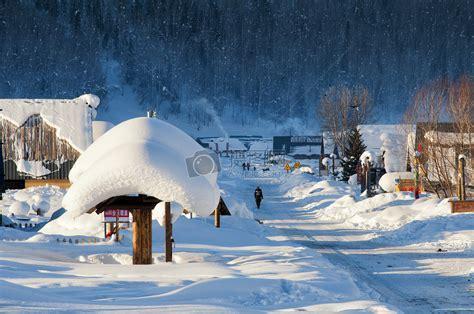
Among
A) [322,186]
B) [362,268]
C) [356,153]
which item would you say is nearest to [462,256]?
[362,268]

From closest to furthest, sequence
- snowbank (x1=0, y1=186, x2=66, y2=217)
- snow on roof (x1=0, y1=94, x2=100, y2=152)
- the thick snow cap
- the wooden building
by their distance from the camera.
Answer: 1. the thick snow cap
2. snowbank (x1=0, y1=186, x2=66, y2=217)
3. the wooden building
4. snow on roof (x1=0, y1=94, x2=100, y2=152)

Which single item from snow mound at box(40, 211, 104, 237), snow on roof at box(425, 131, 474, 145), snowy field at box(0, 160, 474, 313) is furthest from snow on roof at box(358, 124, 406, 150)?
snow mound at box(40, 211, 104, 237)

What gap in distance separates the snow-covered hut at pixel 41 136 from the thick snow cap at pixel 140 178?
27.1 meters

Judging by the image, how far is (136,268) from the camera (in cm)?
1440

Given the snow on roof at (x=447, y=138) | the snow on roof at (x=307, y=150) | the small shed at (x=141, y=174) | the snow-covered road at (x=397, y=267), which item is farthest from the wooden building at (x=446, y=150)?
the snow on roof at (x=307, y=150)

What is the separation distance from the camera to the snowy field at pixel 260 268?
11164 millimetres

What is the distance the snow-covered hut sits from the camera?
134 ft

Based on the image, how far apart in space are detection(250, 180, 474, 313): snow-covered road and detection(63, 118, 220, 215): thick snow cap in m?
3.99

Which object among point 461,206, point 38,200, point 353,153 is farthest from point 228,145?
point 461,206

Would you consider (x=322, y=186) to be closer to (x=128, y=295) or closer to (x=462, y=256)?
(x=462, y=256)

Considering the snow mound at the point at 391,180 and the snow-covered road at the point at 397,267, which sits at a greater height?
the snow mound at the point at 391,180

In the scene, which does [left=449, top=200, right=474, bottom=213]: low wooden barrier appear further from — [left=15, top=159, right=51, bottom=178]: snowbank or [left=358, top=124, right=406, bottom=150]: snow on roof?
[left=358, top=124, right=406, bottom=150]: snow on roof

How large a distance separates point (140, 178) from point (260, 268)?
131 inches

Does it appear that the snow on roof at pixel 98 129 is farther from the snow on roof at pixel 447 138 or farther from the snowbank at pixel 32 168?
the snow on roof at pixel 447 138
